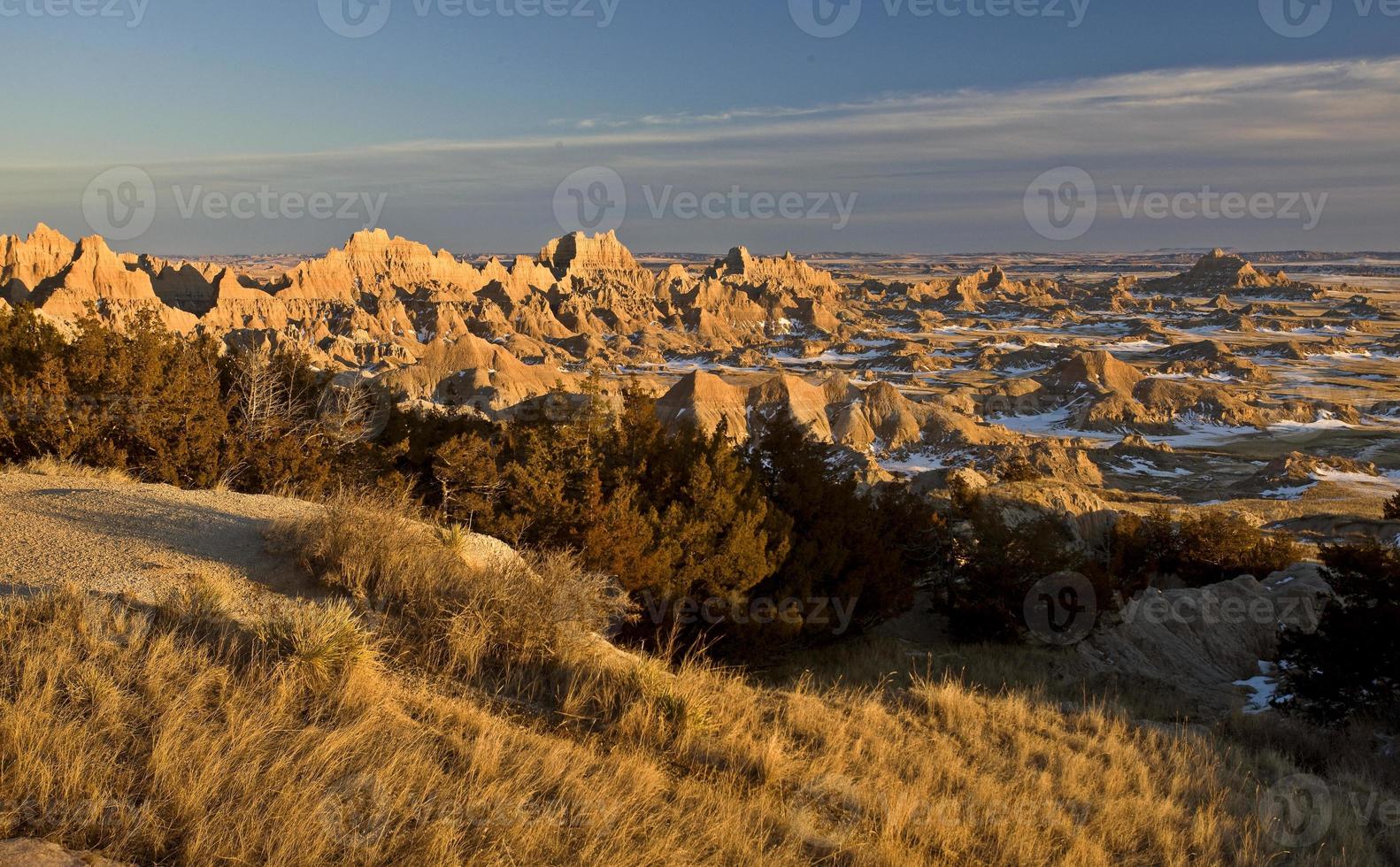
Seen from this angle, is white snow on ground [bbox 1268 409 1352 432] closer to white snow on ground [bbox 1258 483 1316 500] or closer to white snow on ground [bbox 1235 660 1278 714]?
white snow on ground [bbox 1258 483 1316 500]

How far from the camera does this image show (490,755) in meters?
4.71

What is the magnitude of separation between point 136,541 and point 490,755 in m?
4.55

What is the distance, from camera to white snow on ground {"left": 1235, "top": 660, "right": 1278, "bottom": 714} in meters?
12.5

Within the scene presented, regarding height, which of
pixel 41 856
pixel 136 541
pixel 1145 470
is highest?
pixel 136 541

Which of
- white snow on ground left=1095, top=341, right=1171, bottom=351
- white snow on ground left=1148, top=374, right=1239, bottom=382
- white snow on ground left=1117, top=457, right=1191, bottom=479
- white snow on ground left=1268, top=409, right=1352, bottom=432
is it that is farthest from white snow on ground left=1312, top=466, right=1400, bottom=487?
white snow on ground left=1095, top=341, right=1171, bottom=351

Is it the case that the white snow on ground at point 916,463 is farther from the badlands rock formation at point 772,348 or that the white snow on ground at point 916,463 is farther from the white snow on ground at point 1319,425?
the white snow on ground at point 1319,425

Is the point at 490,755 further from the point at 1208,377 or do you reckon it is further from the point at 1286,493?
the point at 1208,377

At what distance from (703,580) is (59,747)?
9349 millimetres

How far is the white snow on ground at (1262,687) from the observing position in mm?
12523

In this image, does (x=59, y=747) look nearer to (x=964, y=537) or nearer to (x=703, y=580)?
(x=703, y=580)

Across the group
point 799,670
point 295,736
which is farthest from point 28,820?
point 799,670

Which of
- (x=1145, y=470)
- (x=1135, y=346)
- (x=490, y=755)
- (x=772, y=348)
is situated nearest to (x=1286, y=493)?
(x=1145, y=470)

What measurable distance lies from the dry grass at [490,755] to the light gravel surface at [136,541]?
17.7 inches

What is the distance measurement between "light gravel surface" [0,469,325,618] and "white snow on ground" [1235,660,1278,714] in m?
12.4
